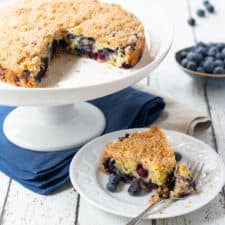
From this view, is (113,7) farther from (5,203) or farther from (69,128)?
(5,203)

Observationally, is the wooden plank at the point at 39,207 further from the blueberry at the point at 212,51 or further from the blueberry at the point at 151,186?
the blueberry at the point at 212,51

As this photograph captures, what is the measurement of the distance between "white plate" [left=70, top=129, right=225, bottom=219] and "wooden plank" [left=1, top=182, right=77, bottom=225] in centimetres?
9

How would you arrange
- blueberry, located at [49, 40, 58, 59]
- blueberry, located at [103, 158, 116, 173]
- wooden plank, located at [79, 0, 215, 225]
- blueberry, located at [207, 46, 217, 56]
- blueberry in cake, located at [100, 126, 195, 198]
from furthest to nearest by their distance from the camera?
blueberry, located at [207, 46, 217, 56], wooden plank, located at [79, 0, 215, 225], blueberry, located at [49, 40, 58, 59], blueberry, located at [103, 158, 116, 173], blueberry in cake, located at [100, 126, 195, 198]

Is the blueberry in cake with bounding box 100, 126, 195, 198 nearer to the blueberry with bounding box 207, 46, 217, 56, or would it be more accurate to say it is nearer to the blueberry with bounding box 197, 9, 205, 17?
the blueberry with bounding box 207, 46, 217, 56

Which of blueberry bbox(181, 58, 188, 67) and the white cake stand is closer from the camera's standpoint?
the white cake stand

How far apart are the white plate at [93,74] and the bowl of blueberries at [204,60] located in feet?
0.87

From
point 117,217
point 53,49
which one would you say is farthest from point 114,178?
point 53,49

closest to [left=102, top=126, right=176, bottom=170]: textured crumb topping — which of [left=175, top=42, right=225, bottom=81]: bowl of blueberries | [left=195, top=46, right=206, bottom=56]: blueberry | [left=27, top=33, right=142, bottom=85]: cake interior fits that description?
[left=27, top=33, right=142, bottom=85]: cake interior

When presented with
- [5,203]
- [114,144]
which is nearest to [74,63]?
[114,144]

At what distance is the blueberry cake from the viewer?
6.21 feet

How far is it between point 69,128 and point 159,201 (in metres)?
0.54

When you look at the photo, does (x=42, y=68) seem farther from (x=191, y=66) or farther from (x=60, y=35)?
(x=191, y=66)

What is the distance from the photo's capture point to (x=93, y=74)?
195 cm

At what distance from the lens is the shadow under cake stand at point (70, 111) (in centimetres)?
190
